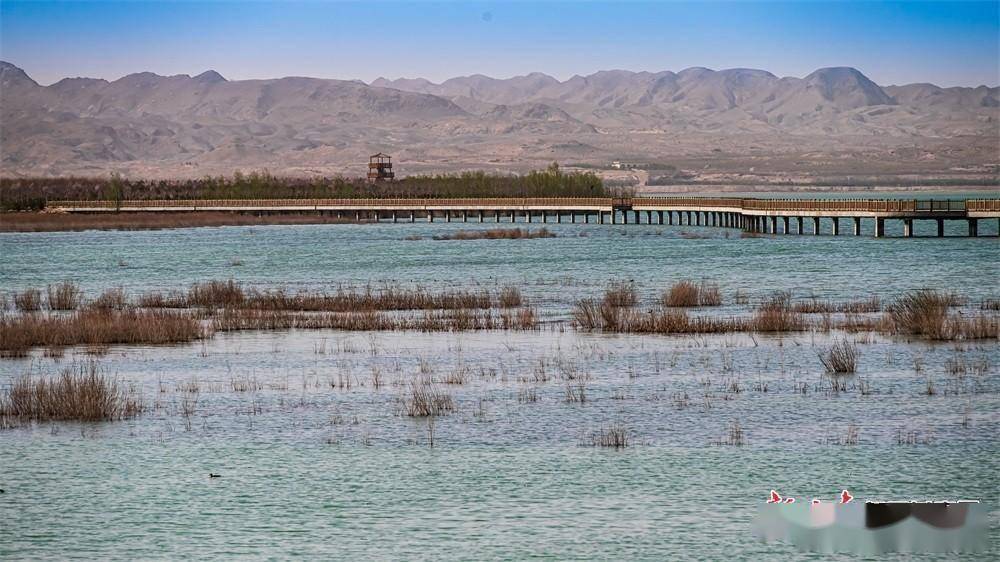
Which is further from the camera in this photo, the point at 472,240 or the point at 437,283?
the point at 472,240

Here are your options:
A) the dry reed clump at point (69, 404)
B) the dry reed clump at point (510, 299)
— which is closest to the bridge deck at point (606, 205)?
the dry reed clump at point (510, 299)

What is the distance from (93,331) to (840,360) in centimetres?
1969

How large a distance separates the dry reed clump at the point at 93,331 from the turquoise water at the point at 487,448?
1392 millimetres

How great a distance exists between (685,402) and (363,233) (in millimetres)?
99844

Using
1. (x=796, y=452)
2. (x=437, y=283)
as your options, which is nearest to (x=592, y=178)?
(x=437, y=283)

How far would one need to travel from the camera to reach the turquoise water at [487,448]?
21.3m

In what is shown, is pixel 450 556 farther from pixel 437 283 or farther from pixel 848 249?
pixel 848 249

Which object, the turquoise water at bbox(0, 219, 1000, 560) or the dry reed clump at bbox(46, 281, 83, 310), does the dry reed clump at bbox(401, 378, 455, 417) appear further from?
the dry reed clump at bbox(46, 281, 83, 310)

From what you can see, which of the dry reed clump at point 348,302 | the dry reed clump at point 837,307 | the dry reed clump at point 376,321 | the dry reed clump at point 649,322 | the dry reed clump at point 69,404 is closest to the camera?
the dry reed clump at point 69,404

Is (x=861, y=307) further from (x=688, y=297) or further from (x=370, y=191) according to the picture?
(x=370, y=191)

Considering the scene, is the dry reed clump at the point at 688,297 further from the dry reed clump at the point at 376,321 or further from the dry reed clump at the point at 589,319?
the dry reed clump at the point at 589,319

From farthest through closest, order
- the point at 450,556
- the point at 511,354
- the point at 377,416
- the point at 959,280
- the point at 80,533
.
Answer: the point at 959,280 < the point at 511,354 < the point at 377,416 < the point at 80,533 < the point at 450,556

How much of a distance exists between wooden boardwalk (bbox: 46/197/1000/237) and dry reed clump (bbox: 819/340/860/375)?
5893cm

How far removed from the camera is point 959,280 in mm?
63219
